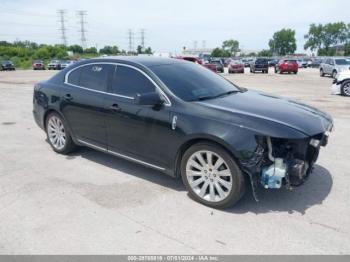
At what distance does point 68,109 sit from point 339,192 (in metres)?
4.04

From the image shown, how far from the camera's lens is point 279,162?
3.57m

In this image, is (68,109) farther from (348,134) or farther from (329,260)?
(348,134)

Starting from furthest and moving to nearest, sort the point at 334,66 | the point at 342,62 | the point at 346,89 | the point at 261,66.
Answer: the point at 261,66 < the point at 334,66 < the point at 342,62 < the point at 346,89

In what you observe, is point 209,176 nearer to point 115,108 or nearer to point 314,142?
point 314,142

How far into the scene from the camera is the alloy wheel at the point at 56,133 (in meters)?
5.65

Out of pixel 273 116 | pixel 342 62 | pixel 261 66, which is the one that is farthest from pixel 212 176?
pixel 261 66

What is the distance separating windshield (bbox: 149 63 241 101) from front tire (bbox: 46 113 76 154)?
2.03 metres

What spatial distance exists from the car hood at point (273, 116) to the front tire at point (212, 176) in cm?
44

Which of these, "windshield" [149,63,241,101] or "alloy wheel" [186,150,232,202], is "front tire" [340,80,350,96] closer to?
→ "windshield" [149,63,241,101]

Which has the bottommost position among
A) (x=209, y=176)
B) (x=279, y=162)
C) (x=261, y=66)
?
(x=209, y=176)

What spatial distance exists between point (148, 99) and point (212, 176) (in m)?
1.16

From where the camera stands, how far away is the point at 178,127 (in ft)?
12.9

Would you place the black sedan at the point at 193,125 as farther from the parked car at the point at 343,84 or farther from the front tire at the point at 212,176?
the parked car at the point at 343,84

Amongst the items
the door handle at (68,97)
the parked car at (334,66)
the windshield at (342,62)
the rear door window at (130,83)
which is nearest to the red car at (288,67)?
the parked car at (334,66)
